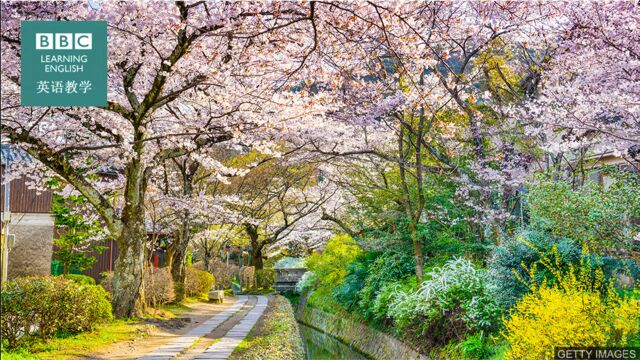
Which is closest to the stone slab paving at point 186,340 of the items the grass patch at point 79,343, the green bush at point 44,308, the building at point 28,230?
the grass patch at point 79,343

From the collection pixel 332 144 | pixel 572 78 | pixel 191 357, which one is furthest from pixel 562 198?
pixel 332 144

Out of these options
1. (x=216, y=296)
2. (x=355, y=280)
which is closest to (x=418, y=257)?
(x=355, y=280)

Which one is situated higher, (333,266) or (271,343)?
(333,266)

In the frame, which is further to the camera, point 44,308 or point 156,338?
point 156,338

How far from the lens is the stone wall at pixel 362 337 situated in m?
11.2

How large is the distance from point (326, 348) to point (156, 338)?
577cm

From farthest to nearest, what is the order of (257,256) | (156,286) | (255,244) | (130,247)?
1. (257,256)
2. (255,244)
3. (156,286)
4. (130,247)

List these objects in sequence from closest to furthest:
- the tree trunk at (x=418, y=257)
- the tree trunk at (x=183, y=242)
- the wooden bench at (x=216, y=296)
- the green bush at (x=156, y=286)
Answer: the tree trunk at (x=418, y=257)
the green bush at (x=156, y=286)
the tree trunk at (x=183, y=242)
the wooden bench at (x=216, y=296)

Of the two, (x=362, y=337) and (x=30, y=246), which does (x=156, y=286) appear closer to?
(x=362, y=337)

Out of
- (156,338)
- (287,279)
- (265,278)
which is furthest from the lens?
(287,279)

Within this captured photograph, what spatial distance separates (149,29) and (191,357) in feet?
16.4

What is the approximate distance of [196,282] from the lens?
2275cm

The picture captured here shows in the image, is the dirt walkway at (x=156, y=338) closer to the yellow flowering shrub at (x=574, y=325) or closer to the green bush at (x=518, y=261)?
the green bush at (x=518, y=261)

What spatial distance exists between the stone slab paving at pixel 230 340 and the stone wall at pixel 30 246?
37.9 feet
